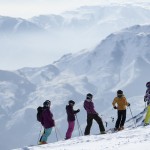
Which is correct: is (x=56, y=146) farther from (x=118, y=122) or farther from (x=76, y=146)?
(x=118, y=122)

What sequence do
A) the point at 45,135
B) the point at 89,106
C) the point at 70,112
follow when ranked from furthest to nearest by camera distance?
the point at 89,106 < the point at 70,112 < the point at 45,135

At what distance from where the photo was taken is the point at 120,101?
101ft

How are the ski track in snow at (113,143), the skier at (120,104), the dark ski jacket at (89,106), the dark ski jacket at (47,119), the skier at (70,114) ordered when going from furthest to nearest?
the skier at (120,104) → the dark ski jacket at (89,106) → the skier at (70,114) → the dark ski jacket at (47,119) → the ski track in snow at (113,143)

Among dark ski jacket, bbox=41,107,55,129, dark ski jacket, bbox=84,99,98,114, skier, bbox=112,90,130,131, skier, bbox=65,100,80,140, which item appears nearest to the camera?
dark ski jacket, bbox=41,107,55,129

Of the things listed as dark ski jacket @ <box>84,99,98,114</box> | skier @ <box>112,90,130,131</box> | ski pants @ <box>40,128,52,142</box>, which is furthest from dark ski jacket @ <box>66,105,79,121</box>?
skier @ <box>112,90,130,131</box>

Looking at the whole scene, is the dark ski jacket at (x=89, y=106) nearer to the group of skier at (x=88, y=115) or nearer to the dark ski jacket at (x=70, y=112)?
the group of skier at (x=88, y=115)

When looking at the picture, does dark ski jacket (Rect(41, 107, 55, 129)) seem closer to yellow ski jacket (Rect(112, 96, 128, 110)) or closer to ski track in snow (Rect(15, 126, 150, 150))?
ski track in snow (Rect(15, 126, 150, 150))

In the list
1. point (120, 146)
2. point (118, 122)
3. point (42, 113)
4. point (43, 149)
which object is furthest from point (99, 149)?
point (118, 122)

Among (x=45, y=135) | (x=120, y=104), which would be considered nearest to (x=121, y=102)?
(x=120, y=104)

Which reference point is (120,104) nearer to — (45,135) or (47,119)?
(47,119)

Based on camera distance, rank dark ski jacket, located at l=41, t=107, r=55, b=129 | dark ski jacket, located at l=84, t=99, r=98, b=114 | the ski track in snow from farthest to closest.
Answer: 1. dark ski jacket, located at l=84, t=99, r=98, b=114
2. dark ski jacket, located at l=41, t=107, r=55, b=129
3. the ski track in snow

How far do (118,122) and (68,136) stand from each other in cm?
338

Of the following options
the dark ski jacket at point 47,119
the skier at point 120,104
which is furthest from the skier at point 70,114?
the skier at point 120,104

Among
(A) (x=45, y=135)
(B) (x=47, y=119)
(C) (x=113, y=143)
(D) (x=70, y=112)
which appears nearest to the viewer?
(C) (x=113, y=143)
